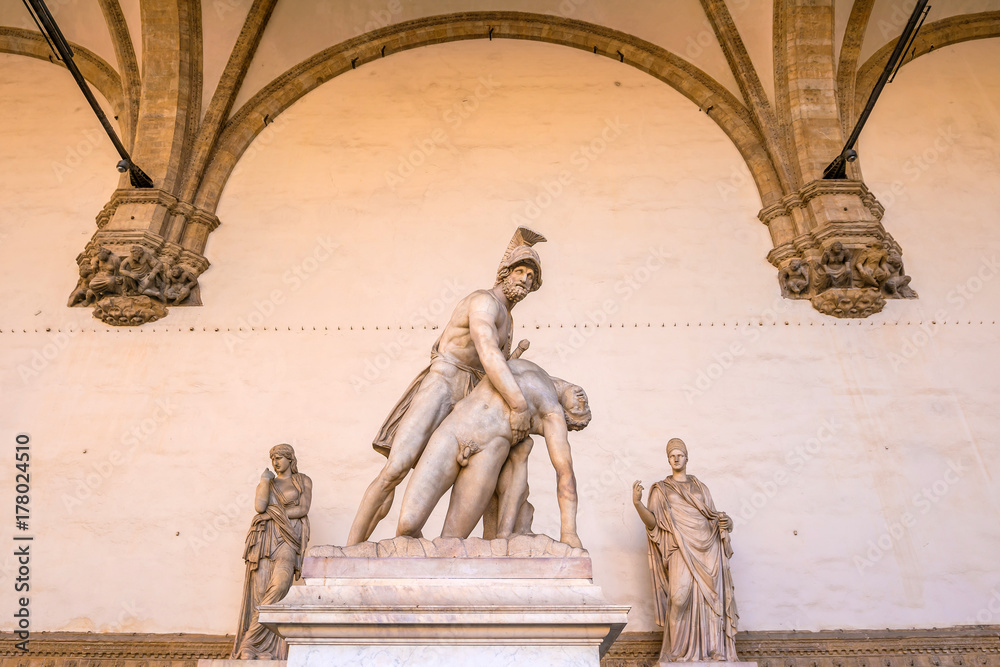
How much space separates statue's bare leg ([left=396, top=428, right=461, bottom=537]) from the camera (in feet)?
12.2

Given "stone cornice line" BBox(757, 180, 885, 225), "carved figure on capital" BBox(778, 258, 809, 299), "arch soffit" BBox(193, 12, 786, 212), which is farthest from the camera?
"arch soffit" BBox(193, 12, 786, 212)

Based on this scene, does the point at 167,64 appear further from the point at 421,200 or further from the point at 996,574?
the point at 996,574

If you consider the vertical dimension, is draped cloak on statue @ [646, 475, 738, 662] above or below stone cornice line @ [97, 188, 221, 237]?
below

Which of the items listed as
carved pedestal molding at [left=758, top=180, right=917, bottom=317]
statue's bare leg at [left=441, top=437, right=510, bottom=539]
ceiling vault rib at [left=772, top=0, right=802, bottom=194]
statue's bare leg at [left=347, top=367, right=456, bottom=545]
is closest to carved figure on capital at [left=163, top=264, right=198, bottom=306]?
statue's bare leg at [left=347, top=367, right=456, bottom=545]

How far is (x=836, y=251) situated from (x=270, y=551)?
5926mm

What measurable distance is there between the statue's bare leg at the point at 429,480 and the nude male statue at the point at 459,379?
0.10 meters

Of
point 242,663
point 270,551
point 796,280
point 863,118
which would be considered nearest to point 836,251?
point 796,280

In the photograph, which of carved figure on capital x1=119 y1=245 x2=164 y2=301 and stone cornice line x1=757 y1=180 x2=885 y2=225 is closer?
carved figure on capital x1=119 y1=245 x2=164 y2=301

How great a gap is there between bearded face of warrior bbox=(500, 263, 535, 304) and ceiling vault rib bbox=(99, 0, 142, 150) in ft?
24.2

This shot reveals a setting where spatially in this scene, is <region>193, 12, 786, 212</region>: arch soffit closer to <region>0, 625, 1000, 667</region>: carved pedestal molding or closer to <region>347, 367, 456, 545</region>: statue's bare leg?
<region>0, 625, 1000, 667</region>: carved pedestal molding

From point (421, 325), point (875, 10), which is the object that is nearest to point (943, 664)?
point (421, 325)

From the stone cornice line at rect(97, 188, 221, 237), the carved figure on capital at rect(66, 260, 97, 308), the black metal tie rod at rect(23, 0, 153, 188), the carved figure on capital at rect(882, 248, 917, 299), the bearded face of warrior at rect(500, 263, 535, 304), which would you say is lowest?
the bearded face of warrior at rect(500, 263, 535, 304)

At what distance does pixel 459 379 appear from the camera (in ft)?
13.9

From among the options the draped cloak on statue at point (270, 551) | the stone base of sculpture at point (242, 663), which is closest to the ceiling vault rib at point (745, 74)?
the draped cloak on statue at point (270, 551)
